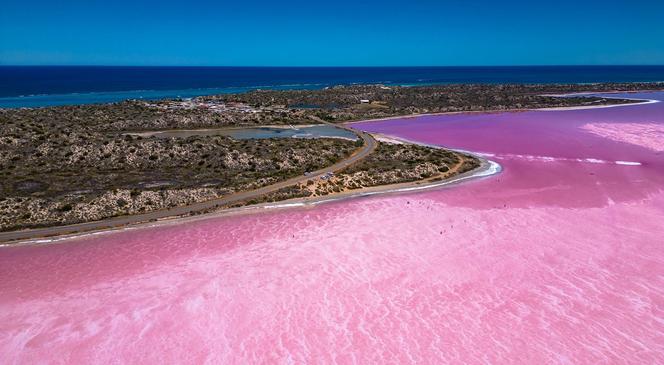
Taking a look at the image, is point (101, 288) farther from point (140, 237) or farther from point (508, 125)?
point (508, 125)

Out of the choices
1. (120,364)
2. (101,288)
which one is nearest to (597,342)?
(120,364)

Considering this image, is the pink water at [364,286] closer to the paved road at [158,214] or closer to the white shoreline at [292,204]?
A: the white shoreline at [292,204]

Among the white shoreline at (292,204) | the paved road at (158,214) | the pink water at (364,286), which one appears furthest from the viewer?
the paved road at (158,214)

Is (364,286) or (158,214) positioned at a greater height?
(158,214)

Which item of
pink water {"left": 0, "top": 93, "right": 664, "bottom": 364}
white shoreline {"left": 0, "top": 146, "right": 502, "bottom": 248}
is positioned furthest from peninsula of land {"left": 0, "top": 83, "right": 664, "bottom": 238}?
pink water {"left": 0, "top": 93, "right": 664, "bottom": 364}

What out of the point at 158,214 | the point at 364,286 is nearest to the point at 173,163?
the point at 158,214

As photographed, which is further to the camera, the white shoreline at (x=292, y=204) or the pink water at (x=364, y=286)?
the white shoreline at (x=292, y=204)

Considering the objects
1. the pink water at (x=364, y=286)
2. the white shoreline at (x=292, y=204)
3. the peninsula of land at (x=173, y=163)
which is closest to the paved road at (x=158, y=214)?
the peninsula of land at (x=173, y=163)

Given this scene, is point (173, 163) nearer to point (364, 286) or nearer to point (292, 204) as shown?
point (292, 204)
